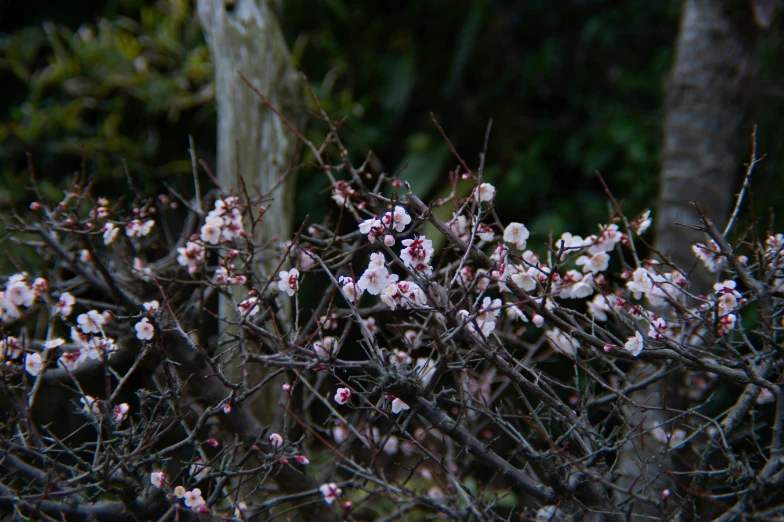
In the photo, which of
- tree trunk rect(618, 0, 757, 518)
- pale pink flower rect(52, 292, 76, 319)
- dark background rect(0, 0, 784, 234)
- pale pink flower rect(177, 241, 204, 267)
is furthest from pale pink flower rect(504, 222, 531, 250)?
dark background rect(0, 0, 784, 234)

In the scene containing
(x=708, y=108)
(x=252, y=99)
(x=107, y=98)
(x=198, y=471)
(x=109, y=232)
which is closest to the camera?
(x=198, y=471)

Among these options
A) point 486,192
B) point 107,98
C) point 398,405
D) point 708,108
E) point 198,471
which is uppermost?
point 708,108

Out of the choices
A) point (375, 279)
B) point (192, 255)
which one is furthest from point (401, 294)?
point (192, 255)

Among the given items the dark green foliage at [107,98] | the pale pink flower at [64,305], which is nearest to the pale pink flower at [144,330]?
the pale pink flower at [64,305]

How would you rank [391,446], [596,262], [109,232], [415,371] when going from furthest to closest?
[391,446] < [109,232] < [596,262] < [415,371]

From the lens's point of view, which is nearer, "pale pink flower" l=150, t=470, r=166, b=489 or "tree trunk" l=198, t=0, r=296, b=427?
"pale pink flower" l=150, t=470, r=166, b=489

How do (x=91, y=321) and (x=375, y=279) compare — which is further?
(x=91, y=321)

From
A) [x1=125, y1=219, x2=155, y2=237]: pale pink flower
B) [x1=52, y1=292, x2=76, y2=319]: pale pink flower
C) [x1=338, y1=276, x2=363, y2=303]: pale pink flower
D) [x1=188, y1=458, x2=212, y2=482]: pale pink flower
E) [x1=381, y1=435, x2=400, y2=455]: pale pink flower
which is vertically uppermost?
[x1=338, y1=276, x2=363, y2=303]: pale pink flower

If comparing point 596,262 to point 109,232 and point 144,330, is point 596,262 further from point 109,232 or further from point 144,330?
point 109,232

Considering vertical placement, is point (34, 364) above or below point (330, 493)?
below

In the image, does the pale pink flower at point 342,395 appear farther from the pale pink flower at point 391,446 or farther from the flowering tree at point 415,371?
the pale pink flower at point 391,446

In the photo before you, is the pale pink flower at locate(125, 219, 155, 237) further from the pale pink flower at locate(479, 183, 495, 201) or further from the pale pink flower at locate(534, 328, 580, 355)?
the pale pink flower at locate(534, 328, 580, 355)

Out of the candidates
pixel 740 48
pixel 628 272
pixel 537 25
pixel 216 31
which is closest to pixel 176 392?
pixel 628 272
